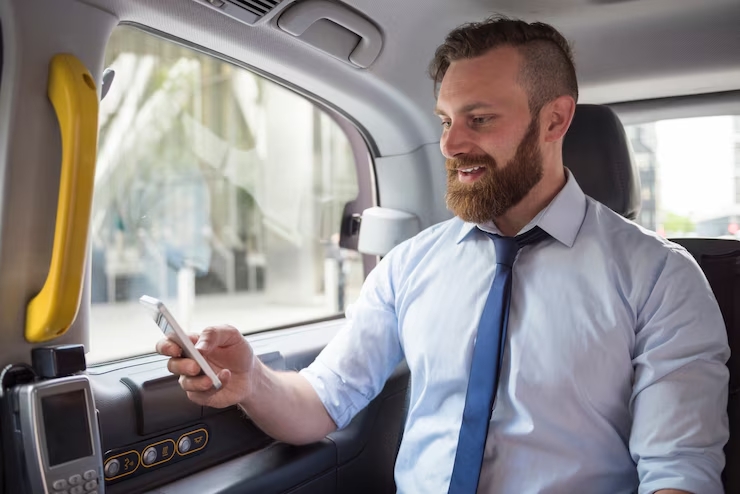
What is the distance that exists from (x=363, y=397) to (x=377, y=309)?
0.25 m

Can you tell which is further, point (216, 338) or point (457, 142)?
point (457, 142)

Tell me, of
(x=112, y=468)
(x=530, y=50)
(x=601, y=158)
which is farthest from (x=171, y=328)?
(x=601, y=158)

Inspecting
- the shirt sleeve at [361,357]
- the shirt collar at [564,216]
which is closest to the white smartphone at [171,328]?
the shirt sleeve at [361,357]

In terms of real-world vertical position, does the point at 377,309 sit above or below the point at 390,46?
below

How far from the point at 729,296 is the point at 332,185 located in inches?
84.4

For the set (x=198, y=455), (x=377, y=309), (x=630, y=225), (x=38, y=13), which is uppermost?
(x=38, y=13)

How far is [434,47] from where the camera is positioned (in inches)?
83.7

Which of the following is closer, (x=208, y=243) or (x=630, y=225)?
(x=630, y=225)

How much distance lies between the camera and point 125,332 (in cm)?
197

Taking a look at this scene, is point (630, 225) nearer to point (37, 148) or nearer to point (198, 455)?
point (198, 455)

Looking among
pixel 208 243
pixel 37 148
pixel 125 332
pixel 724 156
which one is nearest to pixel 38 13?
pixel 37 148

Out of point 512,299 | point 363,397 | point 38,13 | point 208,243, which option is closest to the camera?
point 38,13

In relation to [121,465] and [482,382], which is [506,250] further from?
[121,465]

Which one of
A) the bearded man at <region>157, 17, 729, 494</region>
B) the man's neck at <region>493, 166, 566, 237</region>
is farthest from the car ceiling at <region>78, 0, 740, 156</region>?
the man's neck at <region>493, 166, 566, 237</region>
